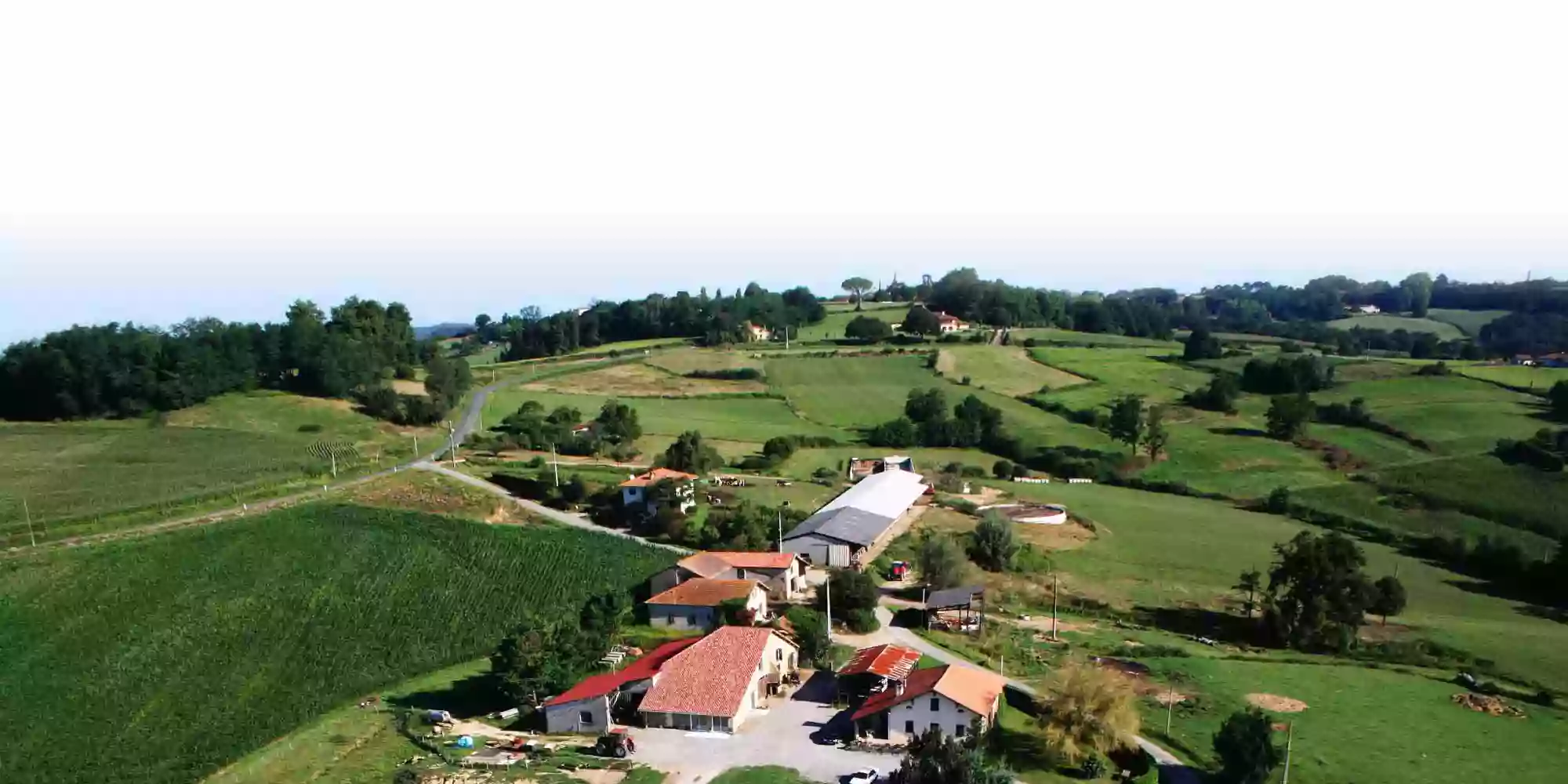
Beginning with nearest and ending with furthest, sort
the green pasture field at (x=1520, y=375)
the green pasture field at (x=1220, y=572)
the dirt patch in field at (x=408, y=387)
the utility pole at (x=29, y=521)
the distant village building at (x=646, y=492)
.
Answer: the green pasture field at (x=1220, y=572)
the utility pole at (x=29, y=521)
the distant village building at (x=646, y=492)
the green pasture field at (x=1520, y=375)
the dirt patch in field at (x=408, y=387)

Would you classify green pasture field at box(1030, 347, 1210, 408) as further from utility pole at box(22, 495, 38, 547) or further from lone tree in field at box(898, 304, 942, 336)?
utility pole at box(22, 495, 38, 547)

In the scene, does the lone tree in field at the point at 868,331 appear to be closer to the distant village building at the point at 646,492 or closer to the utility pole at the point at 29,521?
the distant village building at the point at 646,492

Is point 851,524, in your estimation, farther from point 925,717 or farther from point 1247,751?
point 1247,751

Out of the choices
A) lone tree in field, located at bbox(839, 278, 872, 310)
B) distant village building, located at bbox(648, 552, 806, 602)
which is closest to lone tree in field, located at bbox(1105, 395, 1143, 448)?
distant village building, located at bbox(648, 552, 806, 602)

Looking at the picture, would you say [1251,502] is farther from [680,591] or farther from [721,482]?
[680,591]

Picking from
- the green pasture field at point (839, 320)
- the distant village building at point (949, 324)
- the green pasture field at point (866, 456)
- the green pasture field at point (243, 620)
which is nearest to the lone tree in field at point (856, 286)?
the green pasture field at point (839, 320)

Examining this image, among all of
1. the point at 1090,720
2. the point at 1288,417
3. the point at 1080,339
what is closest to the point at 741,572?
the point at 1090,720
